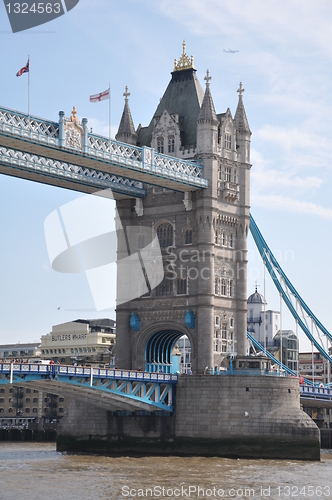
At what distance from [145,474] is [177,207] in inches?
1231

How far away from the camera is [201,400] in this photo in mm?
85750

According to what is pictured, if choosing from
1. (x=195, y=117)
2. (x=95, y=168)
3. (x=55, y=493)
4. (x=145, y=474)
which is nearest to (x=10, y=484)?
(x=55, y=493)

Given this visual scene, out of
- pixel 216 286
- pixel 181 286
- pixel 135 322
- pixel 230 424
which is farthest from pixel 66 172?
pixel 230 424

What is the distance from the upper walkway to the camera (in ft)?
254

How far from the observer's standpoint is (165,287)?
9475 cm

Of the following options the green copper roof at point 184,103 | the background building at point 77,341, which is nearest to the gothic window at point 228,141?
the green copper roof at point 184,103

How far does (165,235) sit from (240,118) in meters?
13.0

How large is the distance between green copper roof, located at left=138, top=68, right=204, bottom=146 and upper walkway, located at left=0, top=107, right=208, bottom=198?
14.6 feet

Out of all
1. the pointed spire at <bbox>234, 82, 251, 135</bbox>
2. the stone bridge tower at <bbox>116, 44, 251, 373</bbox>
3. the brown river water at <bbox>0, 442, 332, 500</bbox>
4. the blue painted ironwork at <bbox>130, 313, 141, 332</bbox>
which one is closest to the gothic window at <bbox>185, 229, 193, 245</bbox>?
the stone bridge tower at <bbox>116, 44, 251, 373</bbox>

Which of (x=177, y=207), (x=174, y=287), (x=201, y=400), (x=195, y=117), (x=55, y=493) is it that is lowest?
(x=55, y=493)

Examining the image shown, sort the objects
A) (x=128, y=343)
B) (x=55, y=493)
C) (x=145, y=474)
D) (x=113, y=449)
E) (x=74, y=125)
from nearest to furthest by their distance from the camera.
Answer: (x=55, y=493) → (x=145, y=474) → (x=74, y=125) → (x=113, y=449) → (x=128, y=343)

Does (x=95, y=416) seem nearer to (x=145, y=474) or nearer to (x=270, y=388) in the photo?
(x=270, y=388)

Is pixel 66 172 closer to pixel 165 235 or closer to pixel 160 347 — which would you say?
pixel 165 235

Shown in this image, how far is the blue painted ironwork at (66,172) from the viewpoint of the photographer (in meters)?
80.9
